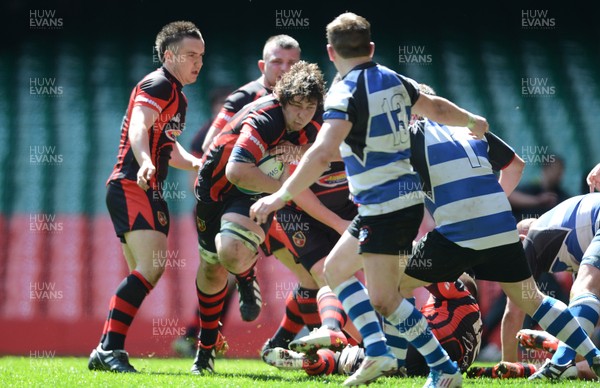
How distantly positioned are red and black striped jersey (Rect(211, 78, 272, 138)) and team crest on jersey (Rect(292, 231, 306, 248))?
1.16 meters

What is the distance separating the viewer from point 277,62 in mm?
6609

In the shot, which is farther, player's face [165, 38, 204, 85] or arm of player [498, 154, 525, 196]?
player's face [165, 38, 204, 85]

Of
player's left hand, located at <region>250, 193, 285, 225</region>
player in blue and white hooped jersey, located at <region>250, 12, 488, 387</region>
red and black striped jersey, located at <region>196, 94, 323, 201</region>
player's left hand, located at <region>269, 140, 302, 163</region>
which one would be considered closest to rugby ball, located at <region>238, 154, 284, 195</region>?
player's left hand, located at <region>269, 140, 302, 163</region>

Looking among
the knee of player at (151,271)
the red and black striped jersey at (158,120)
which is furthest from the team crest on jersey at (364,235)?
the red and black striped jersey at (158,120)

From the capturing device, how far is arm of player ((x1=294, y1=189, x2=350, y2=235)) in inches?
210

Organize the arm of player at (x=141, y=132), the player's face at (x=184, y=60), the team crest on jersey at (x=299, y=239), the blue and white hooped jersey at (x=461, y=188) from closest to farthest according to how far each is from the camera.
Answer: the blue and white hooped jersey at (x=461, y=188) → the arm of player at (x=141, y=132) → the team crest on jersey at (x=299, y=239) → the player's face at (x=184, y=60)

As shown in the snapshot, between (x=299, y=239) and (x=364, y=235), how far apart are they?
158 cm

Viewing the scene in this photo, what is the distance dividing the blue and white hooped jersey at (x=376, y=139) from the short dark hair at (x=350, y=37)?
0.09m

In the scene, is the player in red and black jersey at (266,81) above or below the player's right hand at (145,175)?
above

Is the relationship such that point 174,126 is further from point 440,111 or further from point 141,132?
point 440,111

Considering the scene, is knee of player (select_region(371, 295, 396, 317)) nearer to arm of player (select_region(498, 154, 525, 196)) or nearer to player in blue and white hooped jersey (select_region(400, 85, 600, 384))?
player in blue and white hooped jersey (select_region(400, 85, 600, 384))

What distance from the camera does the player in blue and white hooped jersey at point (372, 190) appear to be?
4.00 meters

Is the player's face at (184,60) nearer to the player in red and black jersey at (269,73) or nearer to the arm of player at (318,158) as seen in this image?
the player in red and black jersey at (269,73)

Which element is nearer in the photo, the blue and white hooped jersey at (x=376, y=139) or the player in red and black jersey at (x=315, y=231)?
the blue and white hooped jersey at (x=376, y=139)
